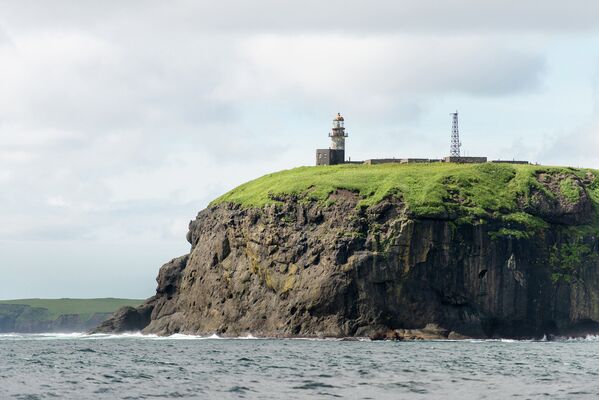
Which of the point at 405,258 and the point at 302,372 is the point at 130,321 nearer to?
the point at 405,258

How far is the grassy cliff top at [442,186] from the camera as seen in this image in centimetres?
15262

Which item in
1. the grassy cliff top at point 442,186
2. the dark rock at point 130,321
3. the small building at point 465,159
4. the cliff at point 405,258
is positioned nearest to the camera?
the cliff at point 405,258

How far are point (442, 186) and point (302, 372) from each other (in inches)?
3219

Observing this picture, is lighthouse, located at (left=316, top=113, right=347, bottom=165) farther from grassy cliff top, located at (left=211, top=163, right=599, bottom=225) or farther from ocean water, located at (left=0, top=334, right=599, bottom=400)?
ocean water, located at (left=0, top=334, right=599, bottom=400)

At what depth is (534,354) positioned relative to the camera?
104688 mm

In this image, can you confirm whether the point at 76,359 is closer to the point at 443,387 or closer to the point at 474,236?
the point at 443,387

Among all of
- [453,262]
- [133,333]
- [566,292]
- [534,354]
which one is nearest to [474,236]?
[453,262]

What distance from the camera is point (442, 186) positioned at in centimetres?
15712

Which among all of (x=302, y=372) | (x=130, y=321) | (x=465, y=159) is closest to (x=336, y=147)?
(x=465, y=159)

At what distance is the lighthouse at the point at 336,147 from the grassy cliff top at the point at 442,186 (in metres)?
14.3

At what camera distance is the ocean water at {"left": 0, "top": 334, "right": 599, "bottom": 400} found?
214 feet

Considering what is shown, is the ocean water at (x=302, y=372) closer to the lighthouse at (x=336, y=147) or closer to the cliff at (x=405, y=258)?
the cliff at (x=405, y=258)

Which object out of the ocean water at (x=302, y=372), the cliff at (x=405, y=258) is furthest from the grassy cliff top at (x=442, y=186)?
the ocean water at (x=302, y=372)

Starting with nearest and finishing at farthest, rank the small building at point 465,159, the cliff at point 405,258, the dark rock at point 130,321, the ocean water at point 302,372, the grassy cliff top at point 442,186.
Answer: the ocean water at point 302,372 → the cliff at point 405,258 → the grassy cliff top at point 442,186 → the dark rock at point 130,321 → the small building at point 465,159
